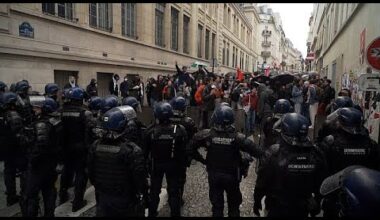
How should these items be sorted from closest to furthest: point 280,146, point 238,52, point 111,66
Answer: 1. point 280,146
2. point 111,66
3. point 238,52

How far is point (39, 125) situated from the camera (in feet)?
15.0

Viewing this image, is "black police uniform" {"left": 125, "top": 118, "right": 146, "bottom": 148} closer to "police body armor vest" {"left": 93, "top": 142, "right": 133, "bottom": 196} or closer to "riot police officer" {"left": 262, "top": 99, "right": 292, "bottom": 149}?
"police body armor vest" {"left": 93, "top": 142, "right": 133, "bottom": 196}

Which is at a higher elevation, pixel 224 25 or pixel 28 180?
pixel 224 25

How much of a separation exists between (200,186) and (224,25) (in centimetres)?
3849

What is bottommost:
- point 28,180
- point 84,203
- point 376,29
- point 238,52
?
point 84,203

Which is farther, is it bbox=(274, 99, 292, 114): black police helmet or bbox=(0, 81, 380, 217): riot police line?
bbox=(274, 99, 292, 114): black police helmet

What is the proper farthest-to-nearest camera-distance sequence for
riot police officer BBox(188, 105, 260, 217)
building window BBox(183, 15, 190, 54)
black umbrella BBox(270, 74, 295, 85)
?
building window BBox(183, 15, 190, 54)
black umbrella BBox(270, 74, 295, 85)
riot police officer BBox(188, 105, 260, 217)

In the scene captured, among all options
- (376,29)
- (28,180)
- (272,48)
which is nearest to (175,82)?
(376,29)

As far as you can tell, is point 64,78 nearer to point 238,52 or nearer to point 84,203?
point 84,203

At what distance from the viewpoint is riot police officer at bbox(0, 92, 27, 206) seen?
531cm

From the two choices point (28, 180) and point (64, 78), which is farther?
point (64, 78)

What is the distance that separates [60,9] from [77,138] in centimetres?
932

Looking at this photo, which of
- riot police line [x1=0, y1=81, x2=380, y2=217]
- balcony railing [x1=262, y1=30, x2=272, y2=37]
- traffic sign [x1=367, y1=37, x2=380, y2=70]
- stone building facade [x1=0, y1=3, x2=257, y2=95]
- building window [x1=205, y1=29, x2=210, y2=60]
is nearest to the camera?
riot police line [x1=0, y1=81, x2=380, y2=217]

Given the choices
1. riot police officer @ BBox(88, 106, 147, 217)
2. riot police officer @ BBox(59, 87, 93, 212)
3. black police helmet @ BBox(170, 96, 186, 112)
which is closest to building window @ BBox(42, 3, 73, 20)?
riot police officer @ BBox(59, 87, 93, 212)
